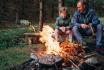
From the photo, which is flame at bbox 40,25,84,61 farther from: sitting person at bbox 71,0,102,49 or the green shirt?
the green shirt

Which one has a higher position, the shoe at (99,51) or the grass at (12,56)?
the shoe at (99,51)

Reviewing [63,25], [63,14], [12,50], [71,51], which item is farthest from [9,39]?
[71,51]

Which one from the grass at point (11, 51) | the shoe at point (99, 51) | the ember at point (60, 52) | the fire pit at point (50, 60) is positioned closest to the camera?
the fire pit at point (50, 60)

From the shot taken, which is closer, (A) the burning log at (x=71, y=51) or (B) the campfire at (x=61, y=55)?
(B) the campfire at (x=61, y=55)

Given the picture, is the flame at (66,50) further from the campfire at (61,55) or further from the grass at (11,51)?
the grass at (11,51)

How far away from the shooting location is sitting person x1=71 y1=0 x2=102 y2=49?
Answer: 32.1ft

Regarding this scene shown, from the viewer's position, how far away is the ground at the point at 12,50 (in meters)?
10.0

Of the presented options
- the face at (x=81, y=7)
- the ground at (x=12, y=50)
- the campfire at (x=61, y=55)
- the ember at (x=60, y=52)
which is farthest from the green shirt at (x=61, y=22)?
the ground at (x=12, y=50)

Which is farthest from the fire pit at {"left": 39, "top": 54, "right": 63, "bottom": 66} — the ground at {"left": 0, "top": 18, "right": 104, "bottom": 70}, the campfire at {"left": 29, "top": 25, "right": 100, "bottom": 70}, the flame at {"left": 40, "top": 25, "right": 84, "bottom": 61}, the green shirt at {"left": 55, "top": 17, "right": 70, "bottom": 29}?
the green shirt at {"left": 55, "top": 17, "right": 70, "bottom": 29}

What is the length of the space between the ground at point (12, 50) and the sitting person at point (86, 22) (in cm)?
197

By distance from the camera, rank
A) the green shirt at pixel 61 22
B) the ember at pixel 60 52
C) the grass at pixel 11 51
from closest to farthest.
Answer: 1. the ember at pixel 60 52
2. the grass at pixel 11 51
3. the green shirt at pixel 61 22

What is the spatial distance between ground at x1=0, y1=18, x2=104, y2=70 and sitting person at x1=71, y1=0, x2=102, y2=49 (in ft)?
6.46

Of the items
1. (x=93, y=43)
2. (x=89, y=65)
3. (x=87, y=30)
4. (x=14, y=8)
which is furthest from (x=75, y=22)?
(x=14, y=8)

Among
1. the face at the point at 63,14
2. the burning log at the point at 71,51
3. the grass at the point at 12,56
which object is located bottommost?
the grass at the point at 12,56
